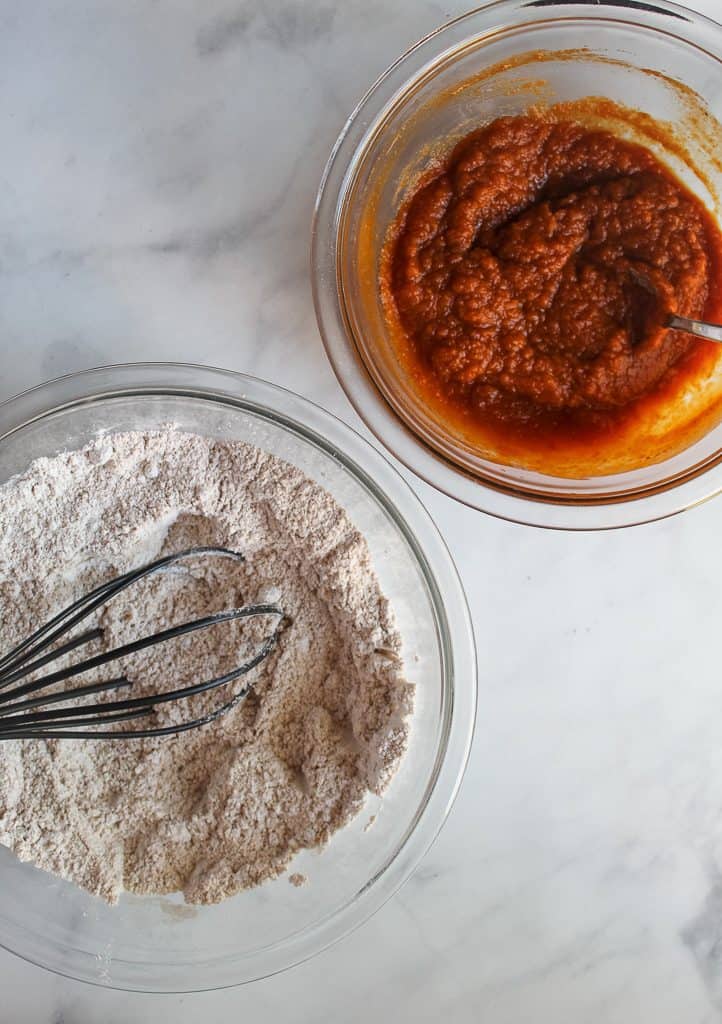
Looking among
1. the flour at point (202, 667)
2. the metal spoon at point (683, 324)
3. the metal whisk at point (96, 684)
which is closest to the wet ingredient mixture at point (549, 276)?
the metal spoon at point (683, 324)

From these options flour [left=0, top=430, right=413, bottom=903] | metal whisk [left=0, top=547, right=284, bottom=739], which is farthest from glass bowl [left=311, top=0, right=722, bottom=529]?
metal whisk [left=0, top=547, right=284, bottom=739]

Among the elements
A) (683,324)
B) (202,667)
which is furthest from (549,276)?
(202,667)

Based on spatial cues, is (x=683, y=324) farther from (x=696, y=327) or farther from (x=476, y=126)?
(x=476, y=126)

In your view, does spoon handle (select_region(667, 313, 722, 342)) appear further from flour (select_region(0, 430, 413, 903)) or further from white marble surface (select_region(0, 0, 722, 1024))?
flour (select_region(0, 430, 413, 903))

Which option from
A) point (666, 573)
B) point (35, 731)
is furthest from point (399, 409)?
point (35, 731)

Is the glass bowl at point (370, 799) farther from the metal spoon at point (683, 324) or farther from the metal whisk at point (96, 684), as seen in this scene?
the metal spoon at point (683, 324)

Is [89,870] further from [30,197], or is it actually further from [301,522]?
[30,197]
